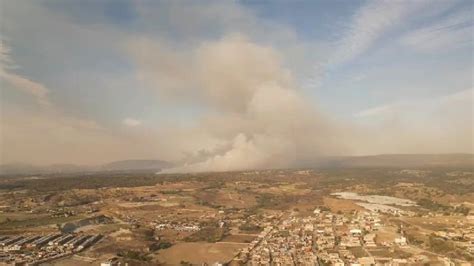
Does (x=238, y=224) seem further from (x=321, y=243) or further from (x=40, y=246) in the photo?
(x=40, y=246)

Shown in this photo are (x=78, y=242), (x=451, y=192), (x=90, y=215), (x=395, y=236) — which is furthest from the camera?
(x=451, y=192)

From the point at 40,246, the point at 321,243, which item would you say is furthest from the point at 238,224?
the point at 40,246

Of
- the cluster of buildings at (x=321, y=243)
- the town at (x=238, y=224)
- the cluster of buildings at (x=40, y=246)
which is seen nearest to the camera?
the cluster of buildings at (x=40, y=246)

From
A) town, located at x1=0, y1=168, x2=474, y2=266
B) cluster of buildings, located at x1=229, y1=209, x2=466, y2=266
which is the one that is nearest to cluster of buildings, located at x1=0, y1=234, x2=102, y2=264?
town, located at x1=0, y1=168, x2=474, y2=266

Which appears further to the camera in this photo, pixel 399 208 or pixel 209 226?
pixel 399 208

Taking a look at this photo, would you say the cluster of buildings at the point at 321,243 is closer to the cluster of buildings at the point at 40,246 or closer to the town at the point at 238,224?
the town at the point at 238,224

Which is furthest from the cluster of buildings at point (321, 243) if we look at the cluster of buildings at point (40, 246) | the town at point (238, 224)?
the cluster of buildings at point (40, 246)

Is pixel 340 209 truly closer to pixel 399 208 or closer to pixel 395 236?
pixel 399 208

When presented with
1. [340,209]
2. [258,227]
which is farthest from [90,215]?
[340,209]

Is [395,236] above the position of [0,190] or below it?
below
